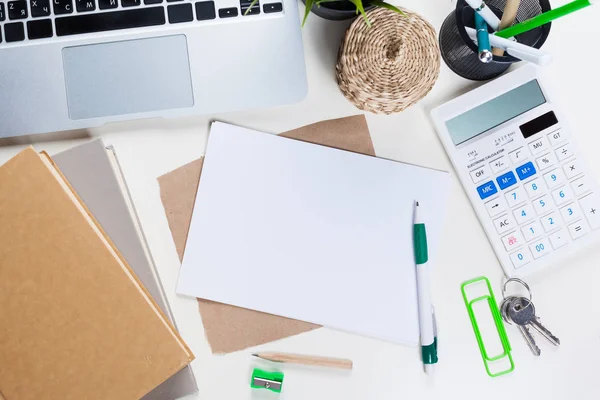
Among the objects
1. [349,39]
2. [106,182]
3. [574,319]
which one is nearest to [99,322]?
[106,182]

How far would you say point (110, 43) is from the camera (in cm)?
64

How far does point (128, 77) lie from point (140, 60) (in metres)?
0.02

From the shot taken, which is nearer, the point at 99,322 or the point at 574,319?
the point at 99,322

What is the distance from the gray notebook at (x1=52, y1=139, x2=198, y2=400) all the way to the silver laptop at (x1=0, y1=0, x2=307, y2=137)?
0.11ft

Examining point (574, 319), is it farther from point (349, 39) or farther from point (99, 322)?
point (99, 322)

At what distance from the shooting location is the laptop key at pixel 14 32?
2.05 ft

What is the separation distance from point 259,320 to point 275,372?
6 cm

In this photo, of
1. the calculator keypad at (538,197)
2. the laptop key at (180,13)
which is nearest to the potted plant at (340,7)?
the laptop key at (180,13)

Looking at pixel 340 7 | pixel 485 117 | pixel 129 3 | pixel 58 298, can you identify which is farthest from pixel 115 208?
pixel 485 117

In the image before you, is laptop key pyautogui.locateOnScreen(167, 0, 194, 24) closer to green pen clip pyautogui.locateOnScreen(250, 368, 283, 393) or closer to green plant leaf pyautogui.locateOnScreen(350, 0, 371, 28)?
green plant leaf pyautogui.locateOnScreen(350, 0, 371, 28)

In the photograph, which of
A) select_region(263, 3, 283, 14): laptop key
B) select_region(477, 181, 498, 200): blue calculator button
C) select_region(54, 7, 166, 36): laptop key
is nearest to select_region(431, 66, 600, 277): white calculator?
select_region(477, 181, 498, 200): blue calculator button

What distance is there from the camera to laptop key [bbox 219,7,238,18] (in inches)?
25.2

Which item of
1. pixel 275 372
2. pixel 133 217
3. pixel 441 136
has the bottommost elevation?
pixel 275 372

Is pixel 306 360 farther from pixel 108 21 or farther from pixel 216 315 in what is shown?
pixel 108 21
